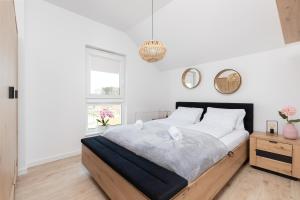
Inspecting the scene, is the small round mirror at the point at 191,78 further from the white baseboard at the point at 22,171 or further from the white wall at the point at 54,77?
the white baseboard at the point at 22,171

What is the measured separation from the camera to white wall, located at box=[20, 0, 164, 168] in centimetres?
236

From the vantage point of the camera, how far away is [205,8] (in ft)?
8.00

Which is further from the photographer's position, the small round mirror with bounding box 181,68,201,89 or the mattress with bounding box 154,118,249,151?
the small round mirror with bounding box 181,68,201,89

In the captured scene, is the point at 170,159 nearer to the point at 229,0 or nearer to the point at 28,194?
the point at 28,194

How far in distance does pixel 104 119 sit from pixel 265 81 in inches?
123

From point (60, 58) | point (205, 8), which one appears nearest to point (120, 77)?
point (60, 58)

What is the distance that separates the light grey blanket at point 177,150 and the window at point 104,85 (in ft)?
4.39

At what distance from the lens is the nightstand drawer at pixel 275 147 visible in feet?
6.69

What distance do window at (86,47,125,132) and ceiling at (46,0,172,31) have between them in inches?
→ 25.9

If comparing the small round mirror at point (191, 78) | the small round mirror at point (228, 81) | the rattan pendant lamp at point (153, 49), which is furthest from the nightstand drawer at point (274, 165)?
the rattan pendant lamp at point (153, 49)

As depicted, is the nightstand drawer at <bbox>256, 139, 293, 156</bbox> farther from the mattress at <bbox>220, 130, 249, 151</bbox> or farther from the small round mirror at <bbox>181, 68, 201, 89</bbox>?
the small round mirror at <bbox>181, 68, 201, 89</bbox>

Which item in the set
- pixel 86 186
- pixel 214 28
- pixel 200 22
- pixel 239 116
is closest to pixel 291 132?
pixel 239 116

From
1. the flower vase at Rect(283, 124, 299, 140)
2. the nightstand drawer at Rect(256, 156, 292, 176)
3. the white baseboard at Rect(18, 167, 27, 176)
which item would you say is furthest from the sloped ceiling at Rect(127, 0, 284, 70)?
the white baseboard at Rect(18, 167, 27, 176)

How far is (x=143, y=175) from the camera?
122cm
